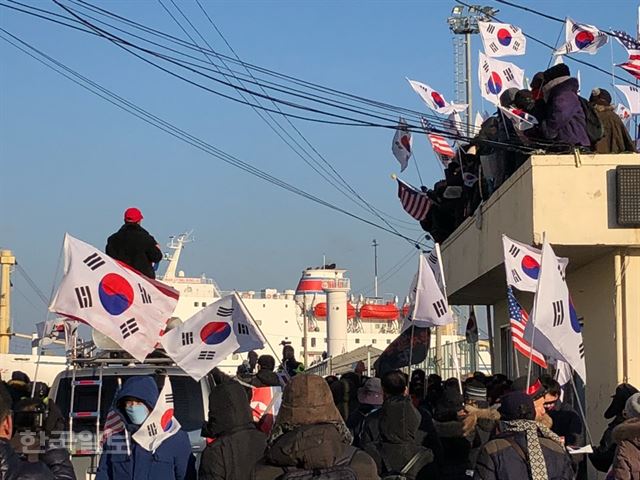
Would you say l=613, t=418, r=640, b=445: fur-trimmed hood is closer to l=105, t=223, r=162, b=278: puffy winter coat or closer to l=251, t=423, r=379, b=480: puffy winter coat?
l=251, t=423, r=379, b=480: puffy winter coat

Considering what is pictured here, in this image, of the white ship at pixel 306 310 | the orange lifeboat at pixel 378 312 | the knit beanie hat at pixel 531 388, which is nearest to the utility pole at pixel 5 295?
the white ship at pixel 306 310

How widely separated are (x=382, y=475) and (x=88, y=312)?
9.90 ft

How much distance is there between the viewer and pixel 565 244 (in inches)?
495

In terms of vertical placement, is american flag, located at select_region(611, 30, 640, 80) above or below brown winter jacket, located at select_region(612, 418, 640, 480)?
above

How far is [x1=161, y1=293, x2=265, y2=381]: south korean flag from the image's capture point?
9.69m

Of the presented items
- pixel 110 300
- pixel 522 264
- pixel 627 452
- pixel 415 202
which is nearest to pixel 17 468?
pixel 627 452

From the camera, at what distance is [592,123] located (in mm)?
13289

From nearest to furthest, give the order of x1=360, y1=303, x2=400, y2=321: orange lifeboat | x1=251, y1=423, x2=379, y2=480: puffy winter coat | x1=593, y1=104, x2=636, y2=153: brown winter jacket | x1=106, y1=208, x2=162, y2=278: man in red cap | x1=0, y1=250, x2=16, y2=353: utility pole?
x1=251, y1=423, x2=379, y2=480: puffy winter coat → x1=106, y1=208, x2=162, y2=278: man in red cap → x1=593, y1=104, x2=636, y2=153: brown winter jacket → x1=0, y1=250, x2=16, y2=353: utility pole → x1=360, y1=303, x2=400, y2=321: orange lifeboat

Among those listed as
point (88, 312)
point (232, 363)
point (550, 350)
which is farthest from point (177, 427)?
point (232, 363)

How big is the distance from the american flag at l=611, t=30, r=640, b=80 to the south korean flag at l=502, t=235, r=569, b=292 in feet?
23.2

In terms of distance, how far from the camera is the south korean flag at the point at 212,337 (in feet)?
31.8

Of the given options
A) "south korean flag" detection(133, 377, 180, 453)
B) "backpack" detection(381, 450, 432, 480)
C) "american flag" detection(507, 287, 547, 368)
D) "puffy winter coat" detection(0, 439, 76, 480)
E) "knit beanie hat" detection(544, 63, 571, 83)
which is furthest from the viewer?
"knit beanie hat" detection(544, 63, 571, 83)

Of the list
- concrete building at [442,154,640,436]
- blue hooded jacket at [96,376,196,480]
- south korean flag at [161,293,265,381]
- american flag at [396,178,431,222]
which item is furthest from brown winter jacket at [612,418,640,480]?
american flag at [396,178,431,222]

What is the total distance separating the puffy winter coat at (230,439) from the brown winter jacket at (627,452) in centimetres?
211
